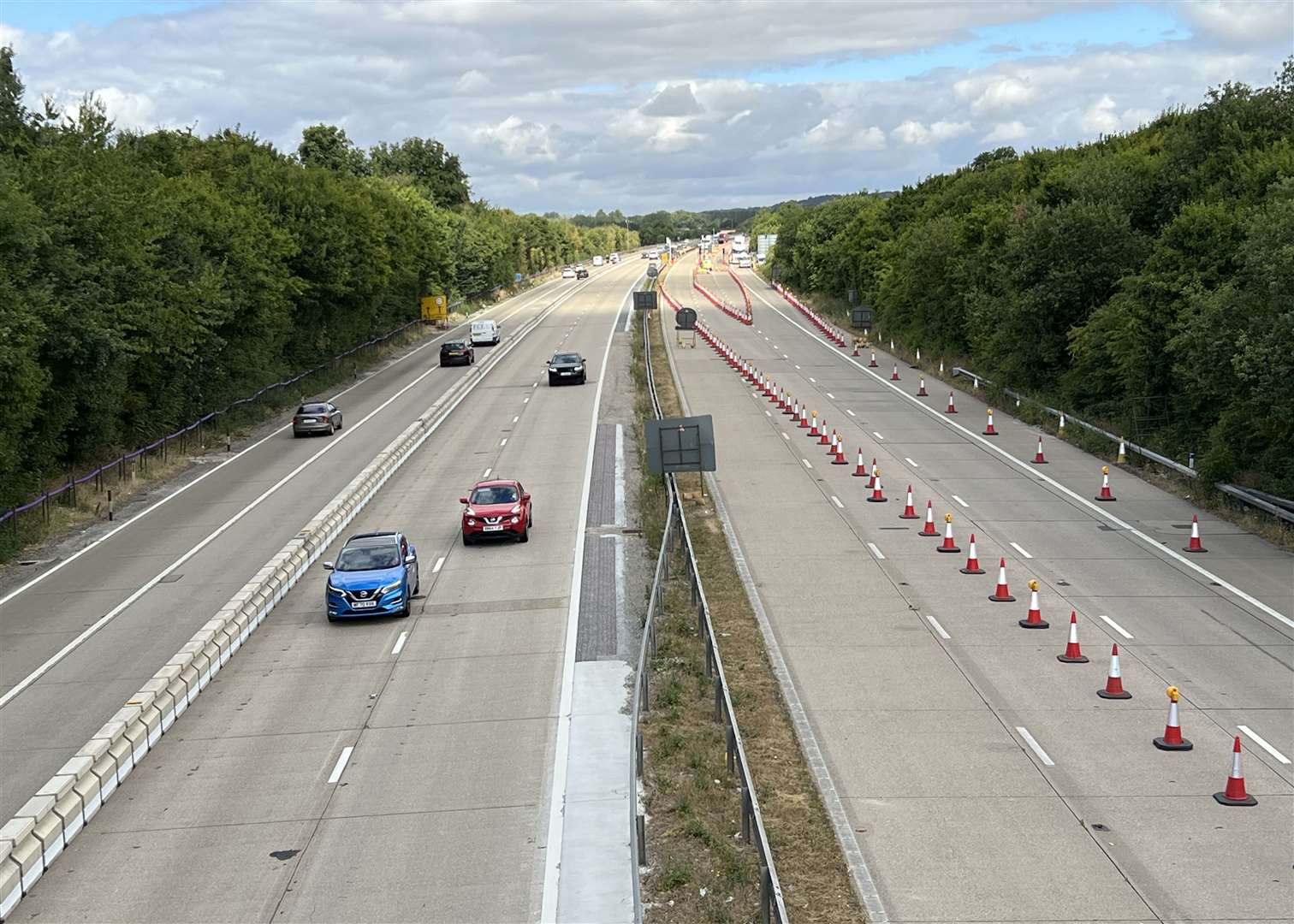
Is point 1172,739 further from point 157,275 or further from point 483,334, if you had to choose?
point 483,334

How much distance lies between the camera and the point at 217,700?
21.9 meters

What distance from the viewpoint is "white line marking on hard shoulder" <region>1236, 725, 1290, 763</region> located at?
1802 cm

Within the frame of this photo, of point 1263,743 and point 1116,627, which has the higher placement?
point 1263,743

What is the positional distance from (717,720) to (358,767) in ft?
15.9

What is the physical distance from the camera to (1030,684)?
21453 mm

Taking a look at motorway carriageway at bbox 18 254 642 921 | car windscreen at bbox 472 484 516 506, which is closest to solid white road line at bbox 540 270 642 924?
motorway carriageway at bbox 18 254 642 921

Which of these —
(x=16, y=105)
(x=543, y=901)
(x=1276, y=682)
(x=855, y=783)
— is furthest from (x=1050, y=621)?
(x=16, y=105)

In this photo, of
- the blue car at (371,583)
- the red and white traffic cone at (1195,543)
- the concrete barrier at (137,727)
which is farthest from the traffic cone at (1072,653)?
the concrete barrier at (137,727)

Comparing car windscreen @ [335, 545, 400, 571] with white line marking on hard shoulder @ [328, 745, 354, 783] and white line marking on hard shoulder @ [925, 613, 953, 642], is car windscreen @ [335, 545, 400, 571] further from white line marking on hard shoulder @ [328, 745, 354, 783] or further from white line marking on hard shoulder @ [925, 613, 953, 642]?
white line marking on hard shoulder @ [925, 613, 953, 642]

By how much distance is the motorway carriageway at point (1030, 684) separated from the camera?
14594 millimetres

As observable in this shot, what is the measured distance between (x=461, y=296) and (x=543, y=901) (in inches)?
4456

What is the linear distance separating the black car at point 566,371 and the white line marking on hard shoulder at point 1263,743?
47721 millimetres

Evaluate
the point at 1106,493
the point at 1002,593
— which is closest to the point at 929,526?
the point at 1002,593

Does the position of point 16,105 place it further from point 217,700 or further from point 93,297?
point 217,700
